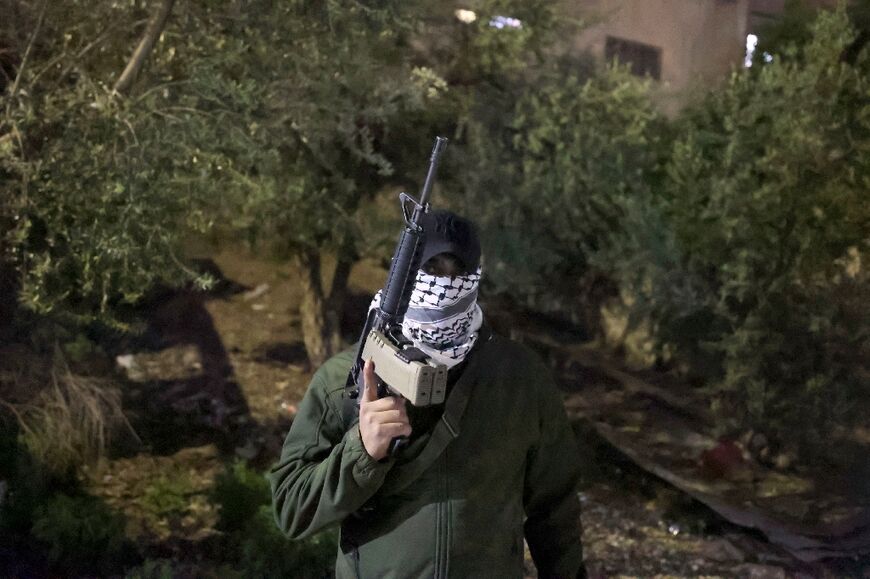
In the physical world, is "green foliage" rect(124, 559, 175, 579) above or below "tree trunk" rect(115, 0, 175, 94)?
below

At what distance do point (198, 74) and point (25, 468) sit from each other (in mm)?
2154

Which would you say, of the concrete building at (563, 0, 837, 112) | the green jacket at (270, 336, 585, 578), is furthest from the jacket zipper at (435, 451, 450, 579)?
the concrete building at (563, 0, 837, 112)

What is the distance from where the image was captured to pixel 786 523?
4.10 m

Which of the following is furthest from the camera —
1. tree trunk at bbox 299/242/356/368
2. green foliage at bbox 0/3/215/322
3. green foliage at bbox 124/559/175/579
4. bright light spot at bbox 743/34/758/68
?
tree trunk at bbox 299/242/356/368

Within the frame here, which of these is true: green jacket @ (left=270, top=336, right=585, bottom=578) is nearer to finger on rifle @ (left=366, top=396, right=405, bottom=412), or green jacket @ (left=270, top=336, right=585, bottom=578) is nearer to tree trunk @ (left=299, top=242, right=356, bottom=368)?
finger on rifle @ (left=366, top=396, right=405, bottom=412)

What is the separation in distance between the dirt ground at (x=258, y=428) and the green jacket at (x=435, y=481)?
7.21ft

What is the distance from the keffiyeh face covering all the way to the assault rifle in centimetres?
5

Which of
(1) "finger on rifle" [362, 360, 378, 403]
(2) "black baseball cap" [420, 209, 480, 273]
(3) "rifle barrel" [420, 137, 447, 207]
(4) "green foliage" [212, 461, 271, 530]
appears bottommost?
(4) "green foliage" [212, 461, 271, 530]

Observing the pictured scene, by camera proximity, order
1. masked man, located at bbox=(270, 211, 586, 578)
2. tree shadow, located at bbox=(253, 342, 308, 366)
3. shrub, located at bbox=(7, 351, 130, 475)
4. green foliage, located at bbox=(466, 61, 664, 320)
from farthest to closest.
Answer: tree shadow, located at bbox=(253, 342, 308, 366) < green foliage, located at bbox=(466, 61, 664, 320) < shrub, located at bbox=(7, 351, 130, 475) < masked man, located at bbox=(270, 211, 586, 578)

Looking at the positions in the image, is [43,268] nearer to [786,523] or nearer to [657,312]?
[657,312]

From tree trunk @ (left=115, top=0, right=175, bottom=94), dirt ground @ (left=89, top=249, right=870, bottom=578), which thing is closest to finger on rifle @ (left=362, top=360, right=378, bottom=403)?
tree trunk @ (left=115, top=0, right=175, bottom=94)

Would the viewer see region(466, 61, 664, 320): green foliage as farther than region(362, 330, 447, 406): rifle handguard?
Yes

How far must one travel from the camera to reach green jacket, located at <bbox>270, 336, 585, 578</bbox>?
1665 mm

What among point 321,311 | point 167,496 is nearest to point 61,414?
point 167,496
